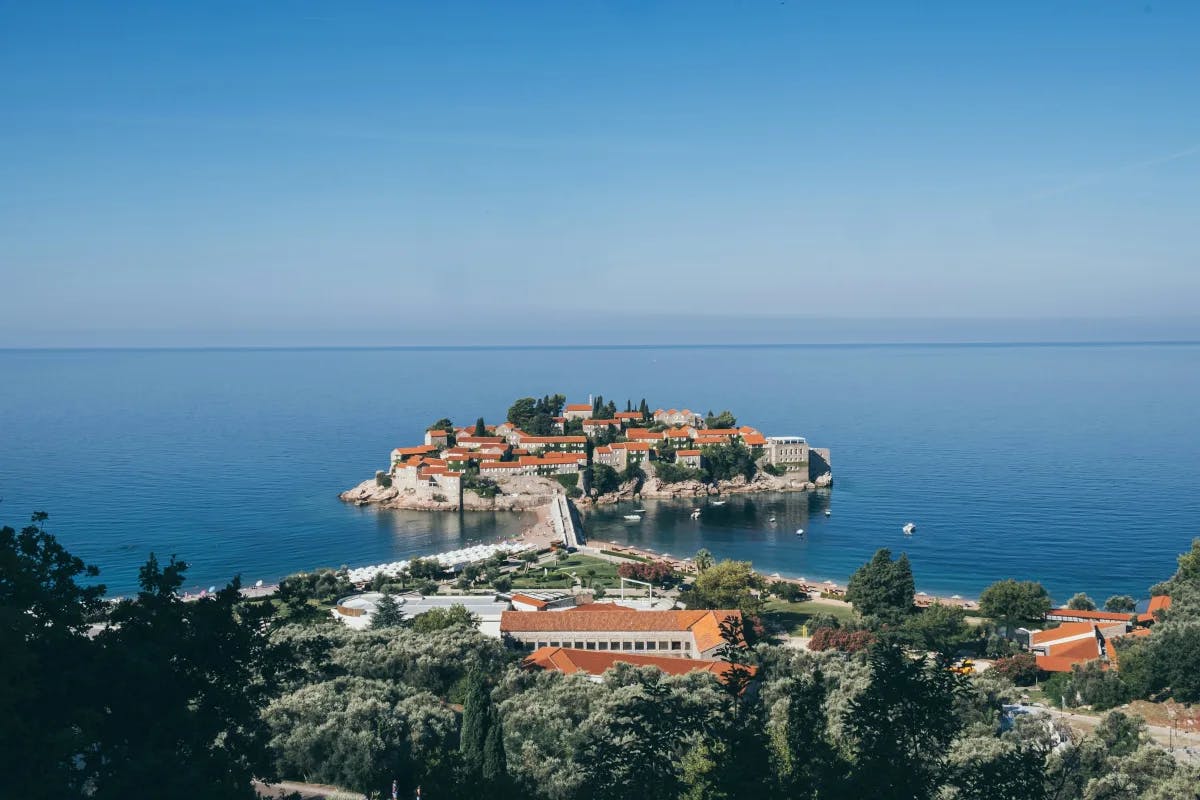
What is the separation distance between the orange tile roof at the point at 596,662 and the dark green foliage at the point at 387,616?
21.4 ft

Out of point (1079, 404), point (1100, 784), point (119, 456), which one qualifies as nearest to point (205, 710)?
point (1100, 784)

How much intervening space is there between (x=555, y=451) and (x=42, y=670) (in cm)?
6190

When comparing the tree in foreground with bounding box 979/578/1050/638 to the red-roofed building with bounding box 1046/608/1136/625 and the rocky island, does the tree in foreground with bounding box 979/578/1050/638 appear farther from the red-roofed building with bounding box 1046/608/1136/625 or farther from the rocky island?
the rocky island

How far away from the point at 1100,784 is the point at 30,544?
686 inches

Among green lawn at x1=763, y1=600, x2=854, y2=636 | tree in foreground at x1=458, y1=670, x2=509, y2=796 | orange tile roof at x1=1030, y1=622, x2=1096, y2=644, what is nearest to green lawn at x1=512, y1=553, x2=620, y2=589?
green lawn at x1=763, y1=600, x2=854, y2=636

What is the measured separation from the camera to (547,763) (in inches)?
670

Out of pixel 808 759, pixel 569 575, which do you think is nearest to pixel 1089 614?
pixel 569 575

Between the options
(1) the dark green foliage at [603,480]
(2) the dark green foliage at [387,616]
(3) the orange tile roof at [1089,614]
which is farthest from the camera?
(1) the dark green foliage at [603,480]

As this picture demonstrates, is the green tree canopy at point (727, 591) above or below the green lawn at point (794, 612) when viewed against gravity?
above

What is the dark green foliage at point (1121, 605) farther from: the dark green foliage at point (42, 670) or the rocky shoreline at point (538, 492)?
the dark green foliage at point (42, 670)

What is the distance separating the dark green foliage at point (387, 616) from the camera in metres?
31.8

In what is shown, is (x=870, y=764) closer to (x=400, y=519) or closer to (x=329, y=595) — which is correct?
(x=329, y=595)

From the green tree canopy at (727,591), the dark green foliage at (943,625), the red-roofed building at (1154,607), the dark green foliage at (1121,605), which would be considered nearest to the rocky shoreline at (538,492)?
the green tree canopy at (727,591)

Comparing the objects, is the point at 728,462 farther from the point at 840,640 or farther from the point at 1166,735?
the point at 1166,735
